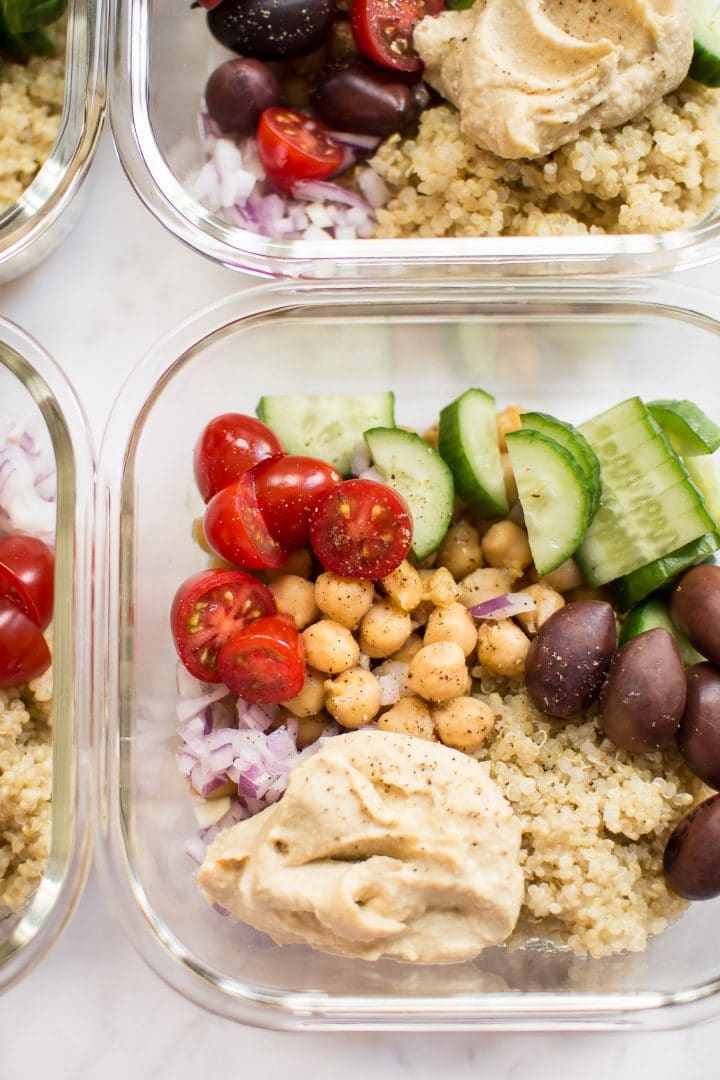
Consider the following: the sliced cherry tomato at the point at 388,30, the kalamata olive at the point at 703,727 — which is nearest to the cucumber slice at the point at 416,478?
the kalamata olive at the point at 703,727

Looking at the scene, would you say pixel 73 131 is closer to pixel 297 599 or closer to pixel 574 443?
pixel 297 599

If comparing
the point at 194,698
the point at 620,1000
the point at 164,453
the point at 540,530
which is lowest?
the point at 620,1000

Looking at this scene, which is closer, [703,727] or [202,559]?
[703,727]

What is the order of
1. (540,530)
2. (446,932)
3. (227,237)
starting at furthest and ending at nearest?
1. (227,237)
2. (540,530)
3. (446,932)

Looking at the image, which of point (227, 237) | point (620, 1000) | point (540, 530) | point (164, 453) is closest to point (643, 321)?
point (540, 530)

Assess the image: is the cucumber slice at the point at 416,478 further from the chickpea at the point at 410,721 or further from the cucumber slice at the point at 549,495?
the chickpea at the point at 410,721

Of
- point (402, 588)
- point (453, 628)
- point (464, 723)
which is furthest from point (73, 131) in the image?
point (464, 723)

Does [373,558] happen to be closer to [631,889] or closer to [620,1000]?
[631,889]
